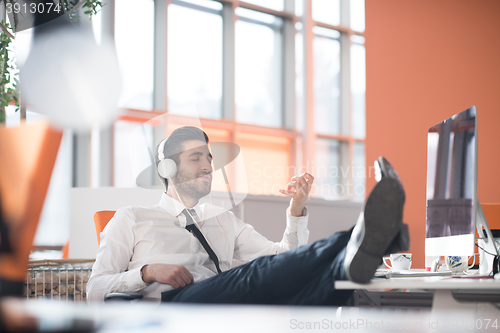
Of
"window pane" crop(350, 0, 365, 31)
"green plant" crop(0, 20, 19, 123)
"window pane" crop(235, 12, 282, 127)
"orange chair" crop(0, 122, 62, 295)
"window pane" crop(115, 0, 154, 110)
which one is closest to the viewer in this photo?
"orange chair" crop(0, 122, 62, 295)

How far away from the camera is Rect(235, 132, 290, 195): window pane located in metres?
6.17

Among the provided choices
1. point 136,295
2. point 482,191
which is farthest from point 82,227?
point 482,191

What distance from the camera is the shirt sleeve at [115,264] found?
1398 mm

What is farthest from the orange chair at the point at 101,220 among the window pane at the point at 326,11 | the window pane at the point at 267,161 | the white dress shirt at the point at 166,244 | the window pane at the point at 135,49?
the window pane at the point at 326,11

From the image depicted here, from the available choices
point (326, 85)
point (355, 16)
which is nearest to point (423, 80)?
point (326, 85)

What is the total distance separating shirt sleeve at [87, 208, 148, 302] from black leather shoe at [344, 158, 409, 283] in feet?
2.37

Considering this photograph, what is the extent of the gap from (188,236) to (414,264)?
229cm

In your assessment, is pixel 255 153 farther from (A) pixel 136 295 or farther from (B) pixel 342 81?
(A) pixel 136 295

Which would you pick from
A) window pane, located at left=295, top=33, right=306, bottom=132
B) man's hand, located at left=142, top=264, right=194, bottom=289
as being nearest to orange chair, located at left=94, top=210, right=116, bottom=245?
man's hand, located at left=142, top=264, right=194, bottom=289

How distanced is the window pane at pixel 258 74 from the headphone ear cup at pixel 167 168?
4335mm

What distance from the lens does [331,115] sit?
22.0ft

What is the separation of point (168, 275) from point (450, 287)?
0.77 meters

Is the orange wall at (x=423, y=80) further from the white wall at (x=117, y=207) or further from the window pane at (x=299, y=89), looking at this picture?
the window pane at (x=299, y=89)

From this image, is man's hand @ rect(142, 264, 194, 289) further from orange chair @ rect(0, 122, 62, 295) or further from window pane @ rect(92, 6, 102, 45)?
window pane @ rect(92, 6, 102, 45)
